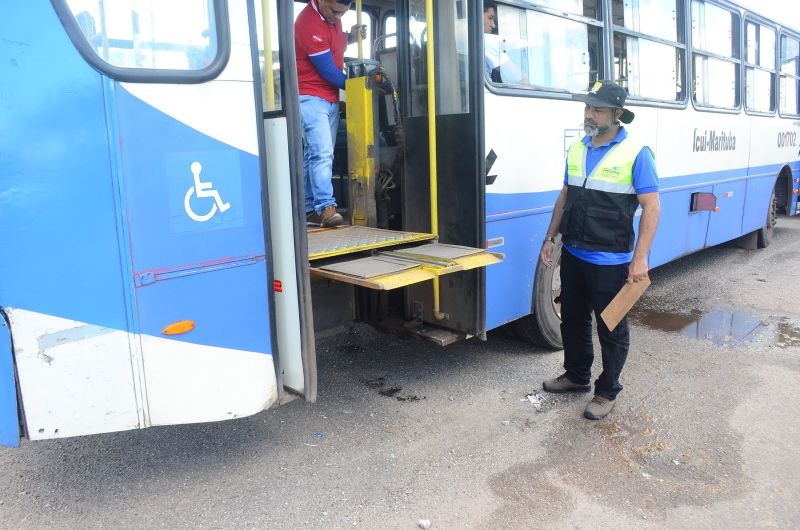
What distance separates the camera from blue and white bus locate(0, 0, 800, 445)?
2.42 m

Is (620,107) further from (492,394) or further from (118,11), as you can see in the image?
(118,11)

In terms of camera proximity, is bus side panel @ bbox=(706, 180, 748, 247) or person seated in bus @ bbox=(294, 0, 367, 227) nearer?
person seated in bus @ bbox=(294, 0, 367, 227)

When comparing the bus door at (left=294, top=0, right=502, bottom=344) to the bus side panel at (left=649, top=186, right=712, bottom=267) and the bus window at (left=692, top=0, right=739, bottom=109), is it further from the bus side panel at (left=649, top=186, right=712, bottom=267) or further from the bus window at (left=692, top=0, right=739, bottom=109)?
the bus window at (left=692, top=0, right=739, bottom=109)

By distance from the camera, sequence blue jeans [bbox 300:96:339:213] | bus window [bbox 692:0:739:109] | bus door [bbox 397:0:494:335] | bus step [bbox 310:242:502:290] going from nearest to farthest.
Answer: bus step [bbox 310:242:502:290] < bus door [bbox 397:0:494:335] < blue jeans [bbox 300:96:339:213] < bus window [bbox 692:0:739:109]

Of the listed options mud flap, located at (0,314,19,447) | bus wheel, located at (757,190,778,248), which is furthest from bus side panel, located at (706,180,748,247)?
mud flap, located at (0,314,19,447)

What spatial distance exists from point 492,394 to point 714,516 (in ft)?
5.33

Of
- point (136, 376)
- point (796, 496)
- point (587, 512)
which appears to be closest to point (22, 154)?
point (136, 376)

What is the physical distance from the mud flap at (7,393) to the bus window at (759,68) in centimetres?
788

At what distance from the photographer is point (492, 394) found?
4281mm

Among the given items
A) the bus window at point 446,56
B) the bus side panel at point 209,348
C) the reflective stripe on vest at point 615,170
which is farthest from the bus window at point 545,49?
the bus side panel at point 209,348

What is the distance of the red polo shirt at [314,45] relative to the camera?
162 inches

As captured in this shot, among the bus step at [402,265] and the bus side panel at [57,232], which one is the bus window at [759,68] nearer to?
the bus step at [402,265]

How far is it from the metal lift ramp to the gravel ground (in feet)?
3.15

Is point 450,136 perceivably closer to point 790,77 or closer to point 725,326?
point 725,326
